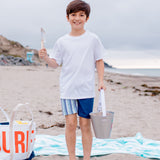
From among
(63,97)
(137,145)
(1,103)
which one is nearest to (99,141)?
(137,145)

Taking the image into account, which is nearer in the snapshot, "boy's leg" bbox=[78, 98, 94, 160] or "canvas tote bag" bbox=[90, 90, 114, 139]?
"canvas tote bag" bbox=[90, 90, 114, 139]

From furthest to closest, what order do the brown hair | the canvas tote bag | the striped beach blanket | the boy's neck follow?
the striped beach blanket, the boy's neck, the brown hair, the canvas tote bag

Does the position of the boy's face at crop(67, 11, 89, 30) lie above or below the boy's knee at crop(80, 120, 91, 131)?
above

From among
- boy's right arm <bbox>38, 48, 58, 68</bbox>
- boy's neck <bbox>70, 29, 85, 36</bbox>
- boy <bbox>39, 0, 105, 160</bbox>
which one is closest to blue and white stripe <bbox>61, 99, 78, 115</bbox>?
boy <bbox>39, 0, 105, 160</bbox>

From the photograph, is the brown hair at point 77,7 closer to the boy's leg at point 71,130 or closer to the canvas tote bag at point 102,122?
the canvas tote bag at point 102,122

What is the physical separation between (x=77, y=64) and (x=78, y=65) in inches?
0.7

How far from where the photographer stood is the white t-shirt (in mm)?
2779

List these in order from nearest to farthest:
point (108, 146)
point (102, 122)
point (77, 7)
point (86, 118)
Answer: point (102, 122) → point (77, 7) → point (86, 118) → point (108, 146)

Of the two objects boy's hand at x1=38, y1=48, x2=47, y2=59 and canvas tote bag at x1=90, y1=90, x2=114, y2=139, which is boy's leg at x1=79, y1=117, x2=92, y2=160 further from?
boy's hand at x1=38, y1=48, x2=47, y2=59

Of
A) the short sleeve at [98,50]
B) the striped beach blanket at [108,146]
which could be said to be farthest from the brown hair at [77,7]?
the striped beach blanket at [108,146]

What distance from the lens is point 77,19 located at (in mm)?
2748

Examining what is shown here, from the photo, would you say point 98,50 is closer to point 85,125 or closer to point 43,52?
point 43,52

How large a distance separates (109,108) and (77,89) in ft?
13.5

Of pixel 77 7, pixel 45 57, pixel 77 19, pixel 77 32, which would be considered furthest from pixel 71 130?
pixel 77 7
